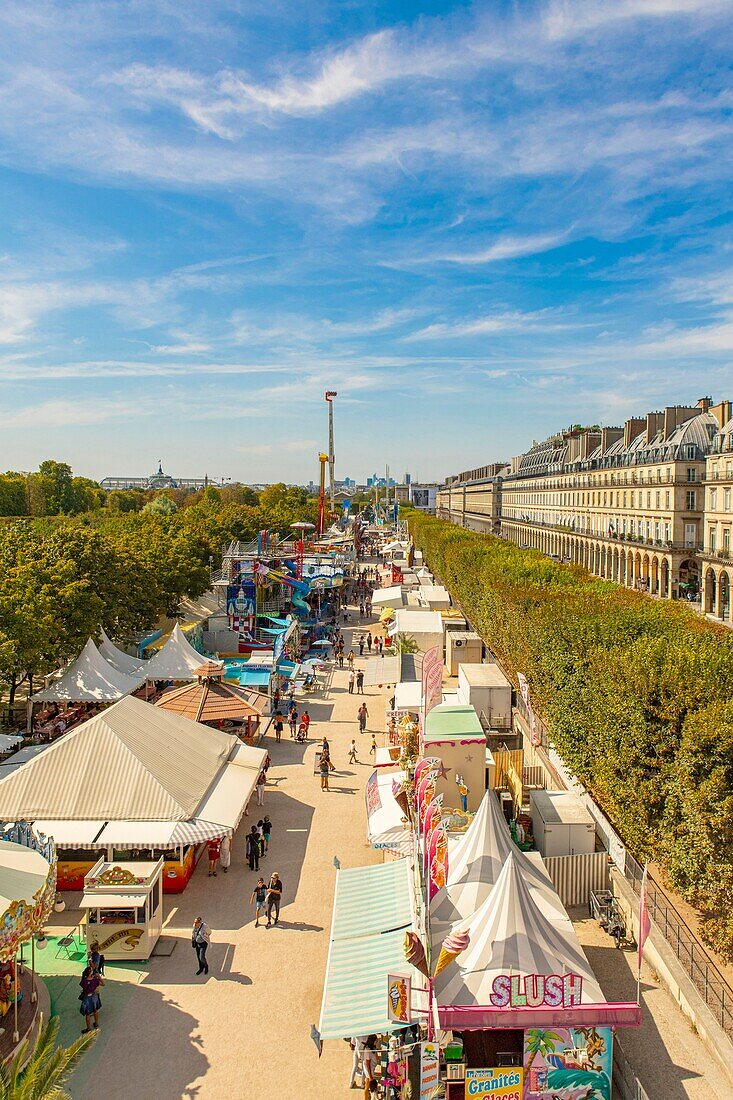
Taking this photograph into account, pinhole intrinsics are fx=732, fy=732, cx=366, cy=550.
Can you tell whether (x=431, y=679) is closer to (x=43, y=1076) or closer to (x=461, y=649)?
(x=43, y=1076)

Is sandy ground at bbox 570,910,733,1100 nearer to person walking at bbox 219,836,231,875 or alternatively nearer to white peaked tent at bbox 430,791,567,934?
white peaked tent at bbox 430,791,567,934

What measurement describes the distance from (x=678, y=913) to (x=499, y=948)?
4819mm

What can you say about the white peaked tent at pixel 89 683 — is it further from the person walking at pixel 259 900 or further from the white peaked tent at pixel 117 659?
the person walking at pixel 259 900

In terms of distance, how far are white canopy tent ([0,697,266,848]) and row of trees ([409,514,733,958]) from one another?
824 cm

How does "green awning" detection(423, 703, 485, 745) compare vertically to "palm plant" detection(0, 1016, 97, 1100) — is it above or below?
below

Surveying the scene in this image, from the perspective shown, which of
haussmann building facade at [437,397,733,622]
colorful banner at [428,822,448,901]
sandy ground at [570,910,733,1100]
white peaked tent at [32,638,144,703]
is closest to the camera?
sandy ground at [570,910,733,1100]

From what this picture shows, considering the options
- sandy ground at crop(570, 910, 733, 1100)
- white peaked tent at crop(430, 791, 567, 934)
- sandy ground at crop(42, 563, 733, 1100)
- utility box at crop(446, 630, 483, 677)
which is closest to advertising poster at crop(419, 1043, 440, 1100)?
sandy ground at crop(42, 563, 733, 1100)

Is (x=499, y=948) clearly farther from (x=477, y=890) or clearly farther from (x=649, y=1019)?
(x=649, y=1019)

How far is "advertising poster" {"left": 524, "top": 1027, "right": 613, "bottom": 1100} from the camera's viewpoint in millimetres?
9820

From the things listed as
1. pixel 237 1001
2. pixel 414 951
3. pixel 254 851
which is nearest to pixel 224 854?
pixel 254 851

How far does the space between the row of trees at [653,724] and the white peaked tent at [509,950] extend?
8.73 ft

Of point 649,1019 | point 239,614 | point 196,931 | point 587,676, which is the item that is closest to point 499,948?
point 649,1019

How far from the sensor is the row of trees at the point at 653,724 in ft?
39.2

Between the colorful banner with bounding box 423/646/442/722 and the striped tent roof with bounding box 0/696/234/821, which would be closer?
the striped tent roof with bounding box 0/696/234/821
